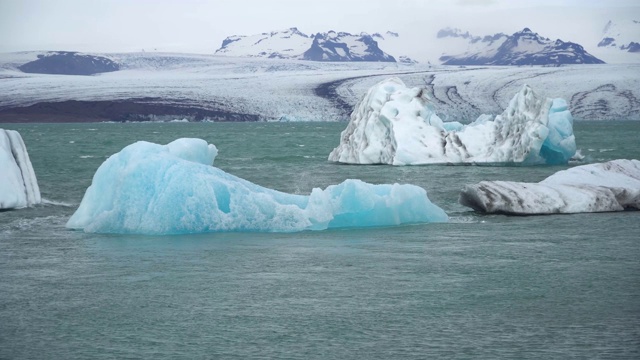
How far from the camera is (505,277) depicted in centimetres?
747

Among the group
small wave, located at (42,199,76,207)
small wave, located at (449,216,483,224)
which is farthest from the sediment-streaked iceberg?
small wave, located at (42,199,76,207)

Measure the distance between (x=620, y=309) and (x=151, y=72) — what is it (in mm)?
123252

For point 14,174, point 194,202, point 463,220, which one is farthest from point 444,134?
point 194,202

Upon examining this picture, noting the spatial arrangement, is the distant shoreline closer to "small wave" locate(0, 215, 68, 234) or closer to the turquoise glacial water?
"small wave" locate(0, 215, 68, 234)

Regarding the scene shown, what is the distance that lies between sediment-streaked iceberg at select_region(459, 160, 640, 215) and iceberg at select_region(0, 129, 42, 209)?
617 centimetres

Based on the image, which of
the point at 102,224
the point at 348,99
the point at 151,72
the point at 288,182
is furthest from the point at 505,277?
the point at 151,72

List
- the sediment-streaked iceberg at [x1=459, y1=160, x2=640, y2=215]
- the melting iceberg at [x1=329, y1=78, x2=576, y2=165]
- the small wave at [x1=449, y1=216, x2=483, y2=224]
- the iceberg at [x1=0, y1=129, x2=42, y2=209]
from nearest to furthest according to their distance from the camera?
the small wave at [x1=449, y1=216, x2=483, y2=224]
the sediment-streaked iceberg at [x1=459, y1=160, x2=640, y2=215]
the iceberg at [x1=0, y1=129, x2=42, y2=209]
the melting iceberg at [x1=329, y1=78, x2=576, y2=165]

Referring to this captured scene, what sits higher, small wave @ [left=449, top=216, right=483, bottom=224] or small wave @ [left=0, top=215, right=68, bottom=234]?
small wave @ [left=449, top=216, right=483, bottom=224]

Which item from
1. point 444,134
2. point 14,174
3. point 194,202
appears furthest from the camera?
point 444,134

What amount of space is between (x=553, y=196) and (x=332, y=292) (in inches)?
258

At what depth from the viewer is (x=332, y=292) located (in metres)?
6.82

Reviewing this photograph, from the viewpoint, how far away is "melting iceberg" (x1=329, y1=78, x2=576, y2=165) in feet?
73.2

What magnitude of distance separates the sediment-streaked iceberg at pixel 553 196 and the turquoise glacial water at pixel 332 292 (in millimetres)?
672

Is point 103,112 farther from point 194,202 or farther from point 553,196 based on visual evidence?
point 194,202
